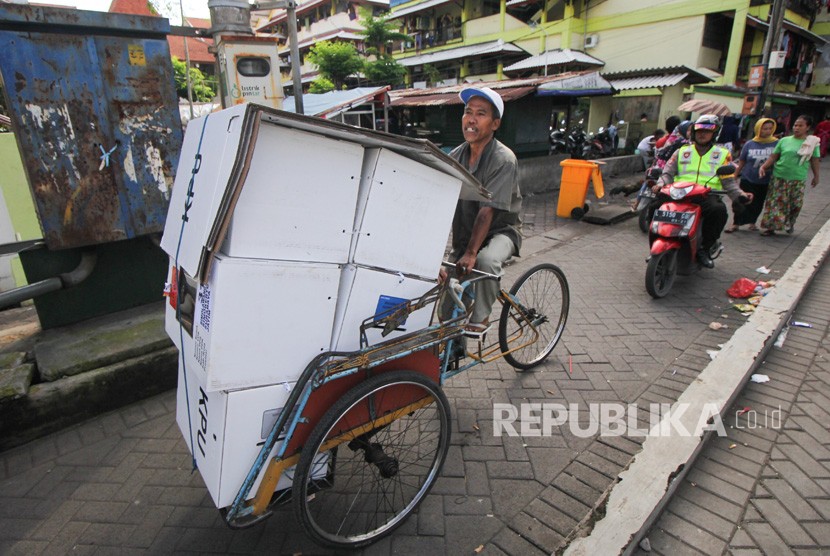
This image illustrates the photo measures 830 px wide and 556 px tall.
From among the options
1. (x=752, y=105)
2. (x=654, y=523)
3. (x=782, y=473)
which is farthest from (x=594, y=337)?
(x=752, y=105)

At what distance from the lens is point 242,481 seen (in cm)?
173

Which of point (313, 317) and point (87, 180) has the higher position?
point (87, 180)

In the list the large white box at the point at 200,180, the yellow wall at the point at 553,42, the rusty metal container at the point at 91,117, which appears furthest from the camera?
the yellow wall at the point at 553,42

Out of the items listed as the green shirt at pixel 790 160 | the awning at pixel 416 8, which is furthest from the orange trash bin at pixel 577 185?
the awning at pixel 416 8

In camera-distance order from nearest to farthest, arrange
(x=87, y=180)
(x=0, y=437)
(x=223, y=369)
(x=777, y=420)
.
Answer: (x=223, y=369) < (x=0, y=437) < (x=777, y=420) < (x=87, y=180)

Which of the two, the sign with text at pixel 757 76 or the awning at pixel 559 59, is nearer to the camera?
the sign with text at pixel 757 76

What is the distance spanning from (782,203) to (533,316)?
578 cm

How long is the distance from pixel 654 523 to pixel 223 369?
2.13 metres

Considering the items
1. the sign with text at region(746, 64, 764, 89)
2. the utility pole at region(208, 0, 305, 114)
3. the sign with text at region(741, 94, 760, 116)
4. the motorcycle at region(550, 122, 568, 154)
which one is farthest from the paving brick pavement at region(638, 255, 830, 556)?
the sign with text at region(741, 94, 760, 116)

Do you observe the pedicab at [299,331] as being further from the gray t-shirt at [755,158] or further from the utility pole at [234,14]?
the gray t-shirt at [755,158]

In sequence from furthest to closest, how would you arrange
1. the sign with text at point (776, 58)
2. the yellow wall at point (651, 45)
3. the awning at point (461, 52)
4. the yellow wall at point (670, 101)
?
1. the awning at point (461, 52)
2. the yellow wall at point (651, 45)
3. the yellow wall at point (670, 101)
4. the sign with text at point (776, 58)

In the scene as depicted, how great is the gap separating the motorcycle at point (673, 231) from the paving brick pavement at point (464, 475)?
2.59ft

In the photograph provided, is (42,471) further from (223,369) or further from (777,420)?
(777,420)

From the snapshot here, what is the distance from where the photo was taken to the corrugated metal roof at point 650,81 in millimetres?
15883
